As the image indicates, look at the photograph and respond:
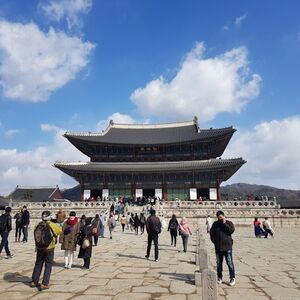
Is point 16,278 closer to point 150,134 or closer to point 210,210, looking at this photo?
point 210,210

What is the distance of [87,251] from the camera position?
9.31 m

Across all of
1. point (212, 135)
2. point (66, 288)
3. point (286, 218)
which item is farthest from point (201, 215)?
point (66, 288)

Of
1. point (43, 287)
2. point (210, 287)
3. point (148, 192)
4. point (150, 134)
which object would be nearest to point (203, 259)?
point (210, 287)

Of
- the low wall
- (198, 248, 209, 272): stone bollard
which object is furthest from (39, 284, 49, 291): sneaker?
the low wall

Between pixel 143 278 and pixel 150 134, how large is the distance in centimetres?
3888

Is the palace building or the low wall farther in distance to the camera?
the palace building

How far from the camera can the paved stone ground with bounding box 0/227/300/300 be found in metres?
6.62

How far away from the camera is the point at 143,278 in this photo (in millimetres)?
8148

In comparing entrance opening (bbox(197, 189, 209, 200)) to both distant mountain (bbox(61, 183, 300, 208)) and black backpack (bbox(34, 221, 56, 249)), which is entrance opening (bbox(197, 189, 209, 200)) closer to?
distant mountain (bbox(61, 183, 300, 208))

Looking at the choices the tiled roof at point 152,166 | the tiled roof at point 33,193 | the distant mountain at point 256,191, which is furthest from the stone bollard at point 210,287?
the distant mountain at point 256,191

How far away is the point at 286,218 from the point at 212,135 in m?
14.1

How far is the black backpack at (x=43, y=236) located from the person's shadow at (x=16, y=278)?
1112 millimetres

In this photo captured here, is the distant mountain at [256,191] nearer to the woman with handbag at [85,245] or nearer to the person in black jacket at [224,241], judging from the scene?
the woman with handbag at [85,245]

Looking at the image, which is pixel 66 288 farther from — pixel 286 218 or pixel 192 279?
pixel 286 218
